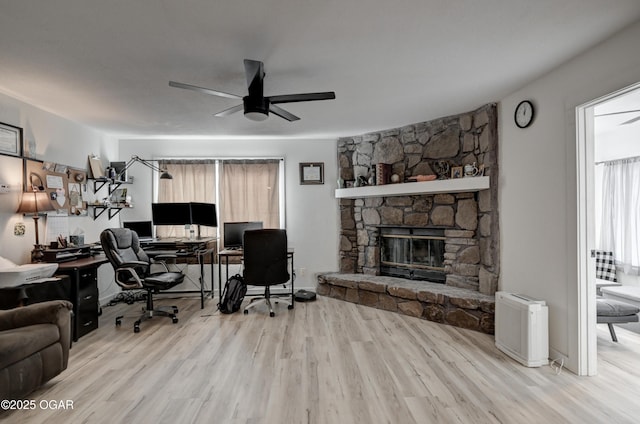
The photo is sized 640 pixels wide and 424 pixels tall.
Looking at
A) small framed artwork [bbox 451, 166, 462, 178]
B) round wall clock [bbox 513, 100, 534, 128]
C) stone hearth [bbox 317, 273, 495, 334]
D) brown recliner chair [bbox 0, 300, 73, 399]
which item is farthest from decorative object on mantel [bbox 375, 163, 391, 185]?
brown recliner chair [bbox 0, 300, 73, 399]

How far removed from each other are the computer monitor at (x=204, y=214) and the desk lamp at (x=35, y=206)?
1598 millimetres

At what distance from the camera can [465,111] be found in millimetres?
3738

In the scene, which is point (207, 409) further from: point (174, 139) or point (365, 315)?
point (174, 139)

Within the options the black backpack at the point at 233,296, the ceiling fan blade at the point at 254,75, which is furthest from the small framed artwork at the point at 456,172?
the black backpack at the point at 233,296

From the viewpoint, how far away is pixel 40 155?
344cm

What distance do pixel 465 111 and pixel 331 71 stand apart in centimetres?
194

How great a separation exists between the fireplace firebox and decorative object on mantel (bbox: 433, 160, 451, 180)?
685 millimetres

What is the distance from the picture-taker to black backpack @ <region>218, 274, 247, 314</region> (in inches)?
158

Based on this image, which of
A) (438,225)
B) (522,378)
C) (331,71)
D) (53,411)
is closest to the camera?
(53,411)

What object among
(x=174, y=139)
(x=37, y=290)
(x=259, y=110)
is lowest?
(x=37, y=290)

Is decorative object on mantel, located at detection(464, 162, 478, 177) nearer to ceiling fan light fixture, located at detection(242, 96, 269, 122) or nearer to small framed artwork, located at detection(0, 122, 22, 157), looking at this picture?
ceiling fan light fixture, located at detection(242, 96, 269, 122)

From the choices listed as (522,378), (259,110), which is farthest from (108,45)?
(522,378)

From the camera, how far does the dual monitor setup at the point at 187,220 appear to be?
4508 mm

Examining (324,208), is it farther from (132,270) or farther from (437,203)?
(132,270)
